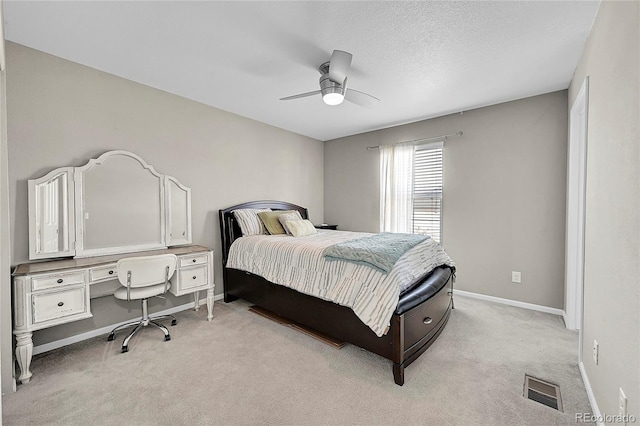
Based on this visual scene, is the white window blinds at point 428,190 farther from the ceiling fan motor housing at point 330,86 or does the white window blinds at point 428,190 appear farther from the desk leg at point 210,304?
the desk leg at point 210,304

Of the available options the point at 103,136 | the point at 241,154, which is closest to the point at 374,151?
the point at 241,154

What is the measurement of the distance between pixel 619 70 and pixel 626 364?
1.46m

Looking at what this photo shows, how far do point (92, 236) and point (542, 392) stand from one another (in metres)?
3.97

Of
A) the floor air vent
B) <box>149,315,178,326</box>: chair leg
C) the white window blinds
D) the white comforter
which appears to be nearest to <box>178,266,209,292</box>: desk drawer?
<box>149,315,178,326</box>: chair leg

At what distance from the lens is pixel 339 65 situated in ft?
7.20

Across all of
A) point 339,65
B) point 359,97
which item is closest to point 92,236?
point 339,65

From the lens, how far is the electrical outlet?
1221 mm

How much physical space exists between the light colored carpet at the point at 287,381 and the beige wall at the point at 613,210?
20.5 inches

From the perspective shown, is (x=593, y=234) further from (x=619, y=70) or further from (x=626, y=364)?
(x=619, y=70)

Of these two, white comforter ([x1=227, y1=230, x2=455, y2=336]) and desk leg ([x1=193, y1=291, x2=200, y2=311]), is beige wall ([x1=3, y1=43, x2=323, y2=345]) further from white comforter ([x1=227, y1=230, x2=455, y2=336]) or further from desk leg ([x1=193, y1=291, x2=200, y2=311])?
white comforter ([x1=227, y1=230, x2=455, y2=336])

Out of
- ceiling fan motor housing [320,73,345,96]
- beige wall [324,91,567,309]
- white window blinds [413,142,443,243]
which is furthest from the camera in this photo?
white window blinds [413,142,443,243]

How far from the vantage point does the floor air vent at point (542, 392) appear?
5.78 ft

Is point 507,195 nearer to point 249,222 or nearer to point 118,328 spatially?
point 249,222

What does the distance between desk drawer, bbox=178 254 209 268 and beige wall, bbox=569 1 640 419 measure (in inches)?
128
